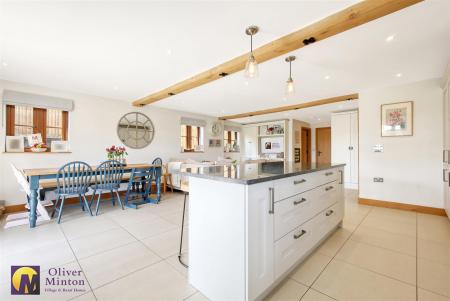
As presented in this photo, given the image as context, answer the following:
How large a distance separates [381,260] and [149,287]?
81.1 inches

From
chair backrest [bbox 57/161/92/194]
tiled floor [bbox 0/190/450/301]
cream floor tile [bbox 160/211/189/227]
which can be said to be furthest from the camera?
chair backrest [bbox 57/161/92/194]

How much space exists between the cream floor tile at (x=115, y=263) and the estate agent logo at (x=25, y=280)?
299 mm

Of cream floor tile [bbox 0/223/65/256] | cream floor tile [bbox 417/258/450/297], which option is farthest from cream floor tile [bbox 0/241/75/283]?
cream floor tile [bbox 417/258/450/297]

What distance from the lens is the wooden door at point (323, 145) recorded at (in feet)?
25.1

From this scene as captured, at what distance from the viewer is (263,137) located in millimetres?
8180

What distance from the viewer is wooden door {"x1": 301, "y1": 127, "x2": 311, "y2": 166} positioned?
315 inches

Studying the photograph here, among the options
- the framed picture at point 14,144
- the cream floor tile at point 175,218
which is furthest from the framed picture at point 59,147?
the cream floor tile at point 175,218

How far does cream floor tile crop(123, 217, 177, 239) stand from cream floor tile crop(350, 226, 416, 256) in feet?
7.62

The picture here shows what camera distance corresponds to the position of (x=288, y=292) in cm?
142

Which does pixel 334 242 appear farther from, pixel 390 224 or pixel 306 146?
pixel 306 146

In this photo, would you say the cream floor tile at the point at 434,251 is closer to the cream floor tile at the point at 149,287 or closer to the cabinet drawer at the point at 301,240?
the cabinet drawer at the point at 301,240

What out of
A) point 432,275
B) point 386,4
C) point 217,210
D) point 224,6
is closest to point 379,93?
point 386,4

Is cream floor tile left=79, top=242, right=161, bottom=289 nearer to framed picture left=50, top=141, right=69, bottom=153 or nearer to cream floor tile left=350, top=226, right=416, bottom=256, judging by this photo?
cream floor tile left=350, top=226, right=416, bottom=256

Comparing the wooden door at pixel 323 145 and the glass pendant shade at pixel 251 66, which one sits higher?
the glass pendant shade at pixel 251 66
